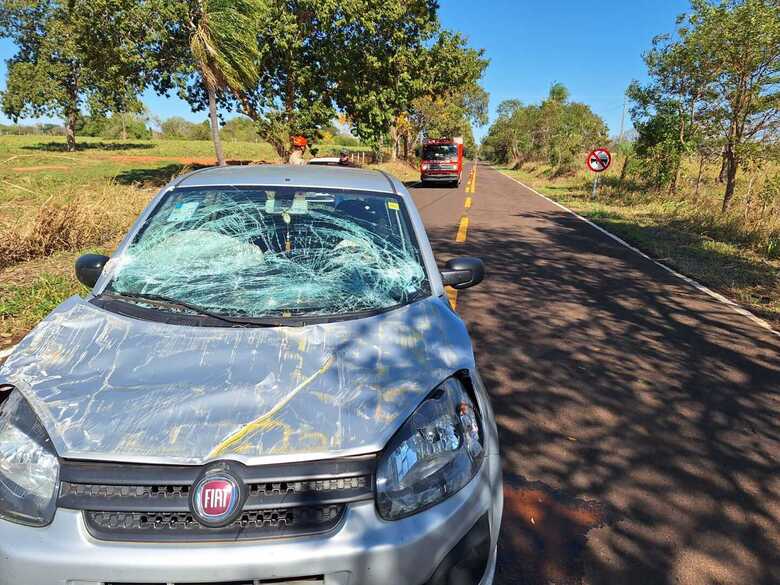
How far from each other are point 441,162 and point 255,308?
22.6 meters

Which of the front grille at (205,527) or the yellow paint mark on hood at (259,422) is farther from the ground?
the yellow paint mark on hood at (259,422)

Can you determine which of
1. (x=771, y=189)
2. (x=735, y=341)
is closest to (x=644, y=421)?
(x=735, y=341)

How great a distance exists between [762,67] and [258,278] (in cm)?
1233

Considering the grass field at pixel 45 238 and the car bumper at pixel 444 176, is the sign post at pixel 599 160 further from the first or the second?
the grass field at pixel 45 238

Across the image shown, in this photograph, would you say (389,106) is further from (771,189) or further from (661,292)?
(661,292)

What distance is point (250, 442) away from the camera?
55.9 inches

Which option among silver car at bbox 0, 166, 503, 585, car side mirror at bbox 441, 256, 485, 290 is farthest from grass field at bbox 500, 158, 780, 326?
Result: silver car at bbox 0, 166, 503, 585

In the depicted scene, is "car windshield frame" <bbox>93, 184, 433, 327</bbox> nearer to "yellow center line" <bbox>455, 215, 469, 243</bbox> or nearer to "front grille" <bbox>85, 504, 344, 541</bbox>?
"front grille" <bbox>85, 504, 344, 541</bbox>

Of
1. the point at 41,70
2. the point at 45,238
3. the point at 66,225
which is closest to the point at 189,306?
the point at 45,238

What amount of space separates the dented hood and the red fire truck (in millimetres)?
22527

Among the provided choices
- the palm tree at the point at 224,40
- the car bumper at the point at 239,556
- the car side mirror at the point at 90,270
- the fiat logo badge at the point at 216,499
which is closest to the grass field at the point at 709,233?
the car bumper at the point at 239,556

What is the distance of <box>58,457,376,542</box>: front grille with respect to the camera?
52.7 inches

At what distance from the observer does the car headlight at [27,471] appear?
1373 mm

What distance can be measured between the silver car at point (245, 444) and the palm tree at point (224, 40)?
431 inches
